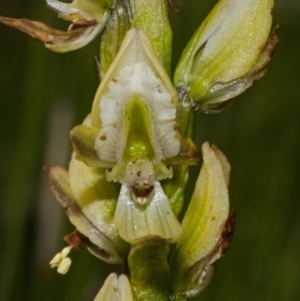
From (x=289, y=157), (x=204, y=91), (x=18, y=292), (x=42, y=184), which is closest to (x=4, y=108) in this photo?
(x=42, y=184)

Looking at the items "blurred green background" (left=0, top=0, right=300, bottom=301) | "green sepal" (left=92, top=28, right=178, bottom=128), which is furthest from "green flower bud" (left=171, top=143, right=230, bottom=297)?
"blurred green background" (left=0, top=0, right=300, bottom=301)

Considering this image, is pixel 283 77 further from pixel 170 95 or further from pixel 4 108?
pixel 170 95

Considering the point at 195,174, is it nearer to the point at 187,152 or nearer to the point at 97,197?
the point at 97,197

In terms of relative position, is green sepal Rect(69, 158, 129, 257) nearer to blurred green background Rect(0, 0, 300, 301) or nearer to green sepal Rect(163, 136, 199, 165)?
green sepal Rect(163, 136, 199, 165)

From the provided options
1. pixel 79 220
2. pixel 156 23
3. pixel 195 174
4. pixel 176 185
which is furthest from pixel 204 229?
pixel 195 174

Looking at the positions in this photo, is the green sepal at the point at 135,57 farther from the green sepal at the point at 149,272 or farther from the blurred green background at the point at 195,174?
the blurred green background at the point at 195,174
